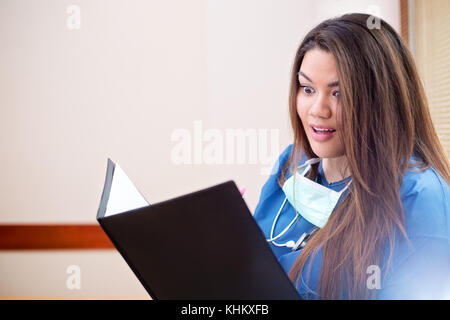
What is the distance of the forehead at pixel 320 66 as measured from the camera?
0.91 metres

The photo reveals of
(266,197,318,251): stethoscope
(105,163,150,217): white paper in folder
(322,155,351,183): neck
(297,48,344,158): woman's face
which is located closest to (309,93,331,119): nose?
(297,48,344,158): woman's face

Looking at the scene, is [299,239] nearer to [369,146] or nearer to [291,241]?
[291,241]

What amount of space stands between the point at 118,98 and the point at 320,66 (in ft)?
5.72

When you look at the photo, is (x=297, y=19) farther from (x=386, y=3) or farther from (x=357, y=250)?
(x=357, y=250)

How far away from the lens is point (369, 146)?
0.88m

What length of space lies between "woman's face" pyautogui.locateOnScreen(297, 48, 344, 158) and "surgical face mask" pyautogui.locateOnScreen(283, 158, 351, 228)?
94 mm

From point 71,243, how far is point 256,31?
5.29 feet

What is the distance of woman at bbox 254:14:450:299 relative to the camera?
31.2 inches

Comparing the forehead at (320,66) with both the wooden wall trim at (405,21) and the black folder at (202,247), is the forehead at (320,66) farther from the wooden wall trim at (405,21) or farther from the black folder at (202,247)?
the wooden wall trim at (405,21)

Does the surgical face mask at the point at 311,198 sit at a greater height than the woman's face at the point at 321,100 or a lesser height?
lesser

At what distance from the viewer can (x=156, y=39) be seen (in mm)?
2447

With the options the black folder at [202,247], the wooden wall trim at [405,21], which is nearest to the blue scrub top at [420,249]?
the black folder at [202,247]

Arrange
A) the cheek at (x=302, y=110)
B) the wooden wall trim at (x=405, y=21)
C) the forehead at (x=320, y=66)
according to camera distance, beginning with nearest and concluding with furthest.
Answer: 1. the forehead at (x=320, y=66)
2. the cheek at (x=302, y=110)
3. the wooden wall trim at (x=405, y=21)
